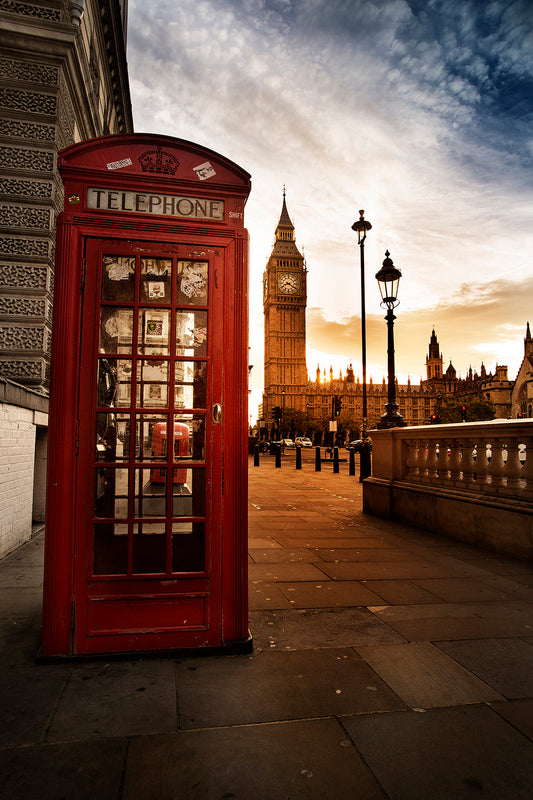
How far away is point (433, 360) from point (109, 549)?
6303 inches

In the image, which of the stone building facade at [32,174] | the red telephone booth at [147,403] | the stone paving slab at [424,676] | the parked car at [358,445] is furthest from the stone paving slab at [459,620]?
the parked car at [358,445]

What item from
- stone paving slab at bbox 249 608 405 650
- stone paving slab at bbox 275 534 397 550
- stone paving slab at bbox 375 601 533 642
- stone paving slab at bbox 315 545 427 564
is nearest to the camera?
stone paving slab at bbox 249 608 405 650

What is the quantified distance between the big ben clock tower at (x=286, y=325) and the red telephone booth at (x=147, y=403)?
12692 cm

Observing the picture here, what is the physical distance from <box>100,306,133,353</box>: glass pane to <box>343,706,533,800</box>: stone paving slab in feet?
8.00

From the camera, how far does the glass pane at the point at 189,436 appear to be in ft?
10.3

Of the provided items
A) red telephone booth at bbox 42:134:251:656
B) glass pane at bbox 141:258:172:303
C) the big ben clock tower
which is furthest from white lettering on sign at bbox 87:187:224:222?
the big ben clock tower

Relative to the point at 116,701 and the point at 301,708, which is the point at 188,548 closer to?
the point at 116,701

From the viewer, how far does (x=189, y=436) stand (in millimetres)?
3178

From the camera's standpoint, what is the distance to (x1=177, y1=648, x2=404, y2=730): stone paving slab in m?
2.37

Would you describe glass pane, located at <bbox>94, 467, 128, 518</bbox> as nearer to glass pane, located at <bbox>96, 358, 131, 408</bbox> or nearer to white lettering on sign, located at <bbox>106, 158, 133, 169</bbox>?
glass pane, located at <bbox>96, 358, 131, 408</bbox>

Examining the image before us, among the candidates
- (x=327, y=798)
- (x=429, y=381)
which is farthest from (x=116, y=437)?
(x=429, y=381)

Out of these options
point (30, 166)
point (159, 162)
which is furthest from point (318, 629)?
point (30, 166)

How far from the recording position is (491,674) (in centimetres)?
282

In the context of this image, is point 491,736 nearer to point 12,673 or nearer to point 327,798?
point 327,798
